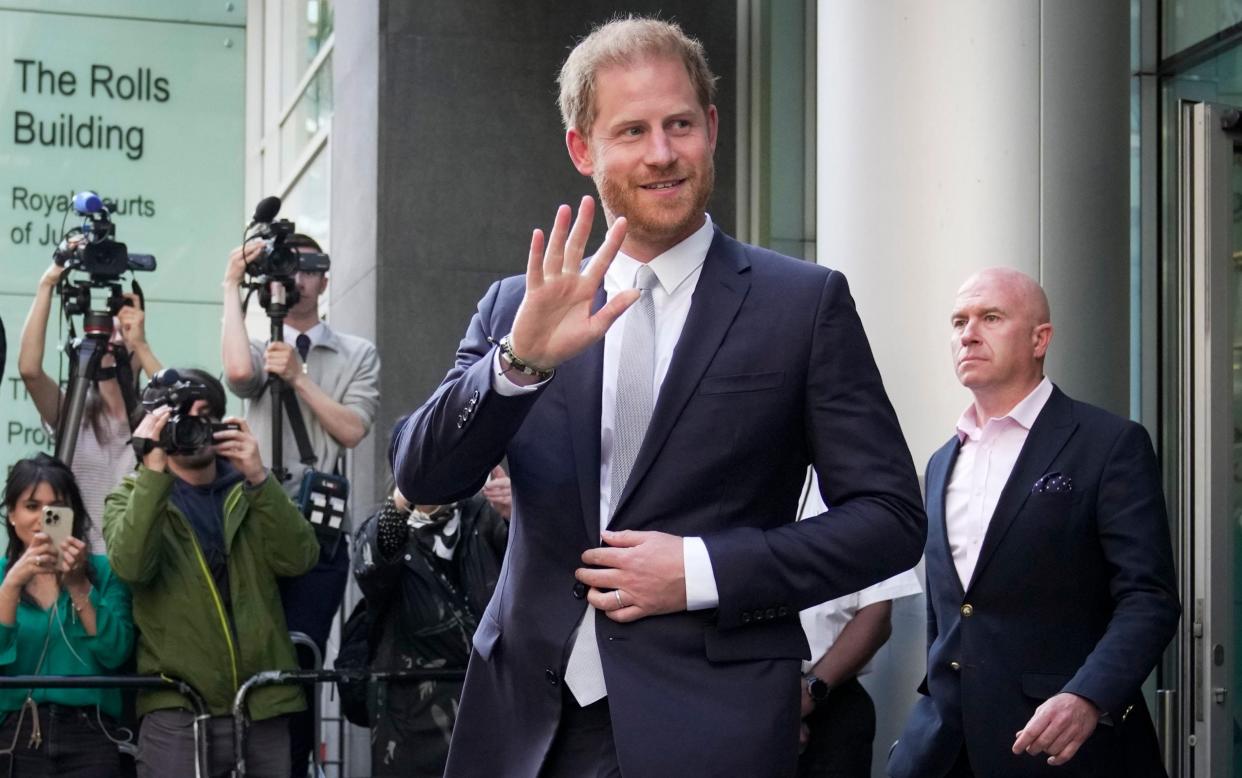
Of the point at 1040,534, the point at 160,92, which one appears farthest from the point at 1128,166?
the point at 160,92

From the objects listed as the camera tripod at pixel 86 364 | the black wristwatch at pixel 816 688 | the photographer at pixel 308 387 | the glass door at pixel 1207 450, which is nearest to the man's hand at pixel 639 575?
the black wristwatch at pixel 816 688

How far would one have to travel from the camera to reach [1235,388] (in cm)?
598

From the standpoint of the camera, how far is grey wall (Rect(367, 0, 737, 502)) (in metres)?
8.74

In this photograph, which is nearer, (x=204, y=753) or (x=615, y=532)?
(x=615, y=532)

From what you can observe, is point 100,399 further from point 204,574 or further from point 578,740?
point 578,740

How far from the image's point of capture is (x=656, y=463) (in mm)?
2580

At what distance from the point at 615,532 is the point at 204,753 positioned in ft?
11.8

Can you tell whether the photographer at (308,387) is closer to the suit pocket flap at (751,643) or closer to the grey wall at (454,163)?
the grey wall at (454,163)

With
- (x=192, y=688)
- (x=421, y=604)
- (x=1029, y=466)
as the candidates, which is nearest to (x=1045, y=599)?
(x=1029, y=466)

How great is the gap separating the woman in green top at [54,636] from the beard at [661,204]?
358 centimetres

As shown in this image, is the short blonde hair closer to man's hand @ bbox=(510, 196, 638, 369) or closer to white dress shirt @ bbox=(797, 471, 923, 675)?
man's hand @ bbox=(510, 196, 638, 369)

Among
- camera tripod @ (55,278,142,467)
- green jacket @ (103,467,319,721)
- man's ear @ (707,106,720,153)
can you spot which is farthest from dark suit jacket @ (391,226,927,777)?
camera tripod @ (55,278,142,467)

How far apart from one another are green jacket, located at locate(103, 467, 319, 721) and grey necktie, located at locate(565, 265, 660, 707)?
3368 millimetres

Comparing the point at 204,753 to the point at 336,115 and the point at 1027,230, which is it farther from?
the point at 336,115
